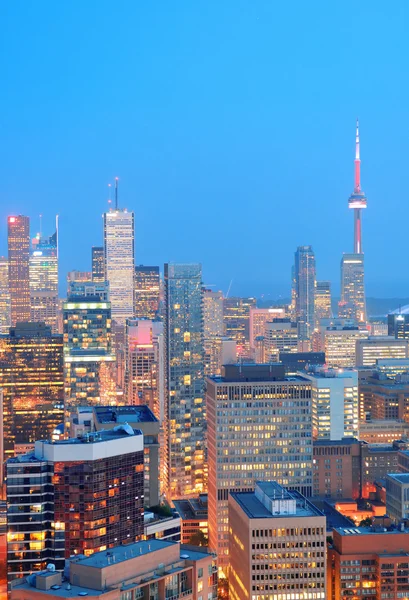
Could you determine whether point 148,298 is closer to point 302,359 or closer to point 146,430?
point 302,359

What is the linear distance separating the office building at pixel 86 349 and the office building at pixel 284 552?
6364 centimetres

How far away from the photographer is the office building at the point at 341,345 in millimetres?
166000

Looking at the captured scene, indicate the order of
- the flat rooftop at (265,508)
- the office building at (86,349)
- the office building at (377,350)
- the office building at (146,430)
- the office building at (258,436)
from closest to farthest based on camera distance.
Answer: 1. the flat rooftop at (265,508)
2. the office building at (146,430)
3. the office building at (258,436)
4. the office building at (86,349)
5. the office building at (377,350)

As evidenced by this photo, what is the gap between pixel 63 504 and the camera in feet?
154

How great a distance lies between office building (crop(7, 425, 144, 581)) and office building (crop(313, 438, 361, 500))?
38078mm

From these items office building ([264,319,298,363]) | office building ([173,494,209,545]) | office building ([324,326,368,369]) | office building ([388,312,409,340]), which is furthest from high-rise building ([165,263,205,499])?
office building ([264,319,298,363])

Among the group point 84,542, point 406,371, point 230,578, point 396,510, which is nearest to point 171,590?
point 84,542

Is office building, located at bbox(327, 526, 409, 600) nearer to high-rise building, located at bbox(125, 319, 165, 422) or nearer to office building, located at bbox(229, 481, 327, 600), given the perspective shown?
office building, located at bbox(229, 481, 327, 600)

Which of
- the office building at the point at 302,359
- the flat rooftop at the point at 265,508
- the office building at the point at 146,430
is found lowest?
the flat rooftop at the point at 265,508

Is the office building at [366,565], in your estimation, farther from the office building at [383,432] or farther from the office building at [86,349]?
the office building at [86,349]

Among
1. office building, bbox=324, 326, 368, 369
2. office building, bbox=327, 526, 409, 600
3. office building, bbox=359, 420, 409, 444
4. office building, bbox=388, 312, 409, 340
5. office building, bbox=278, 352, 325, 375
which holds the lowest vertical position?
office building, bbox=327, 526, 409, 600

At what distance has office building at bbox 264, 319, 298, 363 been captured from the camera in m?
179

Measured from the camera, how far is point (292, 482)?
71.2m

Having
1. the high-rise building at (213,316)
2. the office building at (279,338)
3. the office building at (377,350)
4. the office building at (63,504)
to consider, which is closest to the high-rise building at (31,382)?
the high-rise building at (213,316)
